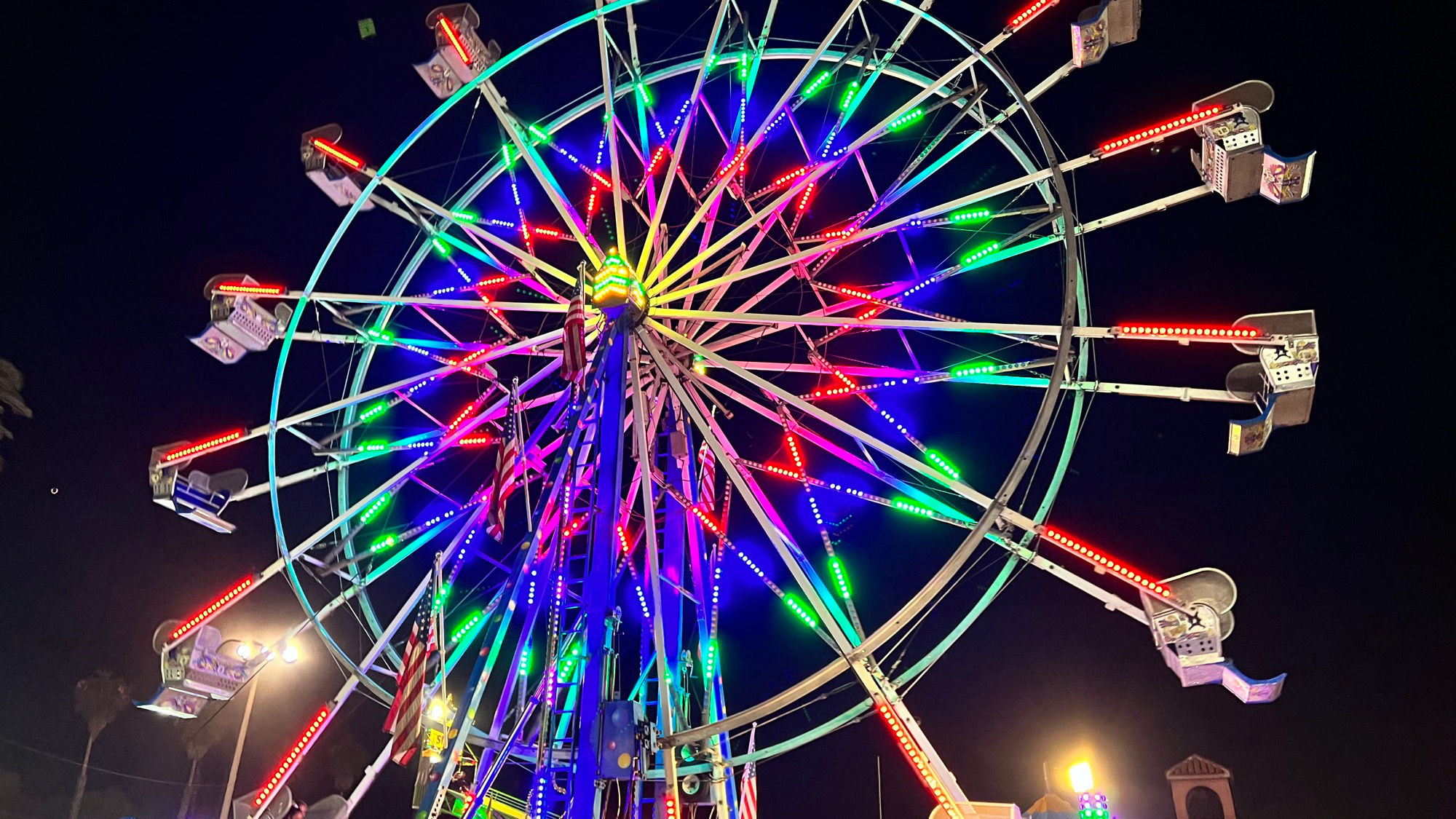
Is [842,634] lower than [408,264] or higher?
lower

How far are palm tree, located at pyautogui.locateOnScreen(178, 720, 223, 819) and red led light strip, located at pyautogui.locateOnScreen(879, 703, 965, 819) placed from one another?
20.4 meters

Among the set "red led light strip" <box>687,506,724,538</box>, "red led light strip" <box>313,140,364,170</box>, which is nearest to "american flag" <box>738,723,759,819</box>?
"red led light strip" <box>687,506,724,538</box>

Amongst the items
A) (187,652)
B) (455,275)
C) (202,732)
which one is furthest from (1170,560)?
(202,732)

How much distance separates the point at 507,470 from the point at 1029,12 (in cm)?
995

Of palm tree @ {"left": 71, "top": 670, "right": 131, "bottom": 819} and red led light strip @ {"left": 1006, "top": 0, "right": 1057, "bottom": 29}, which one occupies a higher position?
red led light strip @ {"left": 1006, "top": 0, "right": 1057, "bottom": 29}

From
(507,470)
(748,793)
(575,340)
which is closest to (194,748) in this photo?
(748,793)

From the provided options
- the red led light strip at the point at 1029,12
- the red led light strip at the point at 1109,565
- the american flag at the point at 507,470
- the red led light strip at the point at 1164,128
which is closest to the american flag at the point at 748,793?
the american flag at the point at 507,470

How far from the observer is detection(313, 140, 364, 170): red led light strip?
15.0m

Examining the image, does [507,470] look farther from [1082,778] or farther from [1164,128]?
[1082,778]

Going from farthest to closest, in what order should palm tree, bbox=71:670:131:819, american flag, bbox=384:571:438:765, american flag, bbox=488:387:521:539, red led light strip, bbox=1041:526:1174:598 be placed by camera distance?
palm tree, bbox=71:670:131:819
red led light strip, bbox=1041:526:1174:598
american flag, bbox=488:387:521:539
american flag, bbox=384:571:438:765

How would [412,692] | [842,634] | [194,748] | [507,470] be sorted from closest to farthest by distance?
[412,692]
[507,470]
[842,634]
[194,748]

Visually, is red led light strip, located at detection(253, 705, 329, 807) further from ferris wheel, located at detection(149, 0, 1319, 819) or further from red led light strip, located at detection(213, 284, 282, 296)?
red led light strip, located at detection(213, 284, 282, 296)

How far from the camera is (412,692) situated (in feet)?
34.1

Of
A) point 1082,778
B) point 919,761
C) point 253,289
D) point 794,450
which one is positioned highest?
point 253,289
